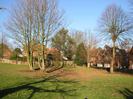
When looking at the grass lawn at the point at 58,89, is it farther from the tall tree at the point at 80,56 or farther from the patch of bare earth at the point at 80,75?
the tall tree at the point at 80,56

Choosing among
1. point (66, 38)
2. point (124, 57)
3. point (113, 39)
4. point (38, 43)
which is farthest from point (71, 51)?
point (38, 43)

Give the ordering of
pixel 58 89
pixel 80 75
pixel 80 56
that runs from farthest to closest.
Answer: pixel 80 56
pixel 80 75
pixel 58 89

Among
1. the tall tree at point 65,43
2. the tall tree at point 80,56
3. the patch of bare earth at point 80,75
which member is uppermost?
the tall tree at point 65,43

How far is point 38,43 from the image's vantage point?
4119 cm

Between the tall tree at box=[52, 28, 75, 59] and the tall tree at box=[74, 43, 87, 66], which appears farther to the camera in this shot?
the tall tree at box=[52, 28, 75, 59]

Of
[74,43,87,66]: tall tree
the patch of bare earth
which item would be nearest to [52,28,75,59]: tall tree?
[74,43,87,66]: tall tree

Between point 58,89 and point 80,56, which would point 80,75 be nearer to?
point 58,89

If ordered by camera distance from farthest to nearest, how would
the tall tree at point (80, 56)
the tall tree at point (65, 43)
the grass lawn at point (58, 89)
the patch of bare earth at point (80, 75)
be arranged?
1. the tall tree at point (65, 43)
2. the tall tree at point (80, 56)
3. the patch of bare earth at point (80, 75)
4. the grass lawn at point (58, 89)

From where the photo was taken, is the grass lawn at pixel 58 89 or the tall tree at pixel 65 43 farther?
the tall tree at pixel 65 43

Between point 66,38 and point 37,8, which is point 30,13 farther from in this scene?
point 66,38

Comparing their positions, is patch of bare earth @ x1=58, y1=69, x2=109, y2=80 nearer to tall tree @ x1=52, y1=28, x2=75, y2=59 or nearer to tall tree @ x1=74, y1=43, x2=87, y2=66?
tall tree @ x1=74, y1=43, x2=87, y2=66

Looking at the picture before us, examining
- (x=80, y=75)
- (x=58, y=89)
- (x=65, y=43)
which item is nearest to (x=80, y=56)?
(x=65, y=43)

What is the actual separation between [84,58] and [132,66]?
1761cm

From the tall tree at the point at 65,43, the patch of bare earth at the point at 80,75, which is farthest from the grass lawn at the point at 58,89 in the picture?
the tall tree at the point at 65,43
